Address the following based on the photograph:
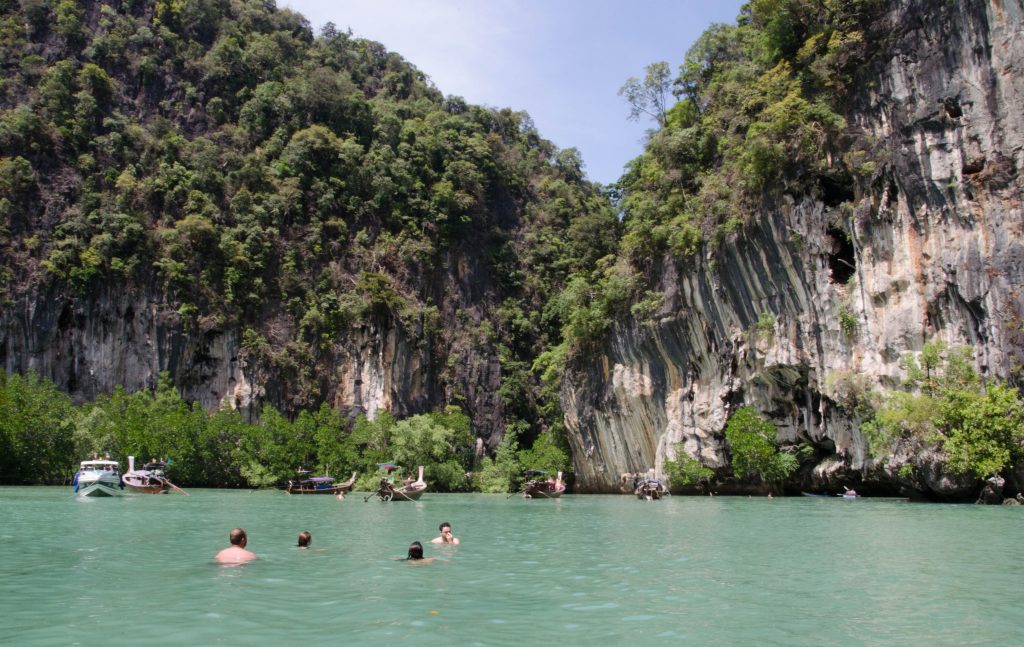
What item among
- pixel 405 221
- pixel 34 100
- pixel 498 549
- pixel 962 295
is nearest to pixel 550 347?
pixel 405 221

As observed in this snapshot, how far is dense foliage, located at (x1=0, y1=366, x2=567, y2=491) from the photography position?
47.2 m

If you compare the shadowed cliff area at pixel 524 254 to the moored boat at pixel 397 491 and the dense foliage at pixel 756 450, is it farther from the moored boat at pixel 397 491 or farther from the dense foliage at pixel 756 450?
the moored boat at pixel 397 491

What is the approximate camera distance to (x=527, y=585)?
450 inches

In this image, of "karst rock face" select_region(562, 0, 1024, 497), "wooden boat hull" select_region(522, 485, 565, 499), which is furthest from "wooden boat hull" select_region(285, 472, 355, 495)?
"karst rock face" select_region(562, 0, 1024, 497)

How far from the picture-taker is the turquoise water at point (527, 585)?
27.2 feet

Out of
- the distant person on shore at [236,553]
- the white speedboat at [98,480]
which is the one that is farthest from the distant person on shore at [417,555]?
the white speedboat at [98,480]

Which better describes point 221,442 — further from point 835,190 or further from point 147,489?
point 835,190

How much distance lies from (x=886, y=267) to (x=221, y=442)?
41.5m

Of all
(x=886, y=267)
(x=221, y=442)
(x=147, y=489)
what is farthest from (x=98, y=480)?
(x=886, y=267)

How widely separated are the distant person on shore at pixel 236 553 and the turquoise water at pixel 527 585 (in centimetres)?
27

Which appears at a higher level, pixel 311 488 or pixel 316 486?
pixel 316 486

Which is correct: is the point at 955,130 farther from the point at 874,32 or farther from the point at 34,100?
the point at 34,100

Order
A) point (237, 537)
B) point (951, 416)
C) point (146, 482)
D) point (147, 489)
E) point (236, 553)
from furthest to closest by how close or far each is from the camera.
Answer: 1. point (146, 482)
2. point (147, 489)
3. point (951, 416)
4. point (237, 537)
5. point (236, 553)

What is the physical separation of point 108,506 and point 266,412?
92.0 feet
